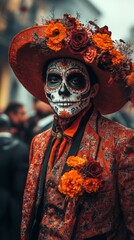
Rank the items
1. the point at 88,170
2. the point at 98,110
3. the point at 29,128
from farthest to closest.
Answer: the point at 29,128, the point at 98,110, the point at 88,170

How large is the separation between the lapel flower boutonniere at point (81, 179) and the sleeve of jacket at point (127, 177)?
174mm

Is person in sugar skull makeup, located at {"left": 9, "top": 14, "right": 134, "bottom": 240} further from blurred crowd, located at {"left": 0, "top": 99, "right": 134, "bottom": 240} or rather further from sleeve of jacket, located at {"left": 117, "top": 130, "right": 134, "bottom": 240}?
blurred crowd, located at {"left": 0, "top": 99, "right": 134, "bottom": 240}

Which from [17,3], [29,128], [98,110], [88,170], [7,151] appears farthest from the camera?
[17,3]

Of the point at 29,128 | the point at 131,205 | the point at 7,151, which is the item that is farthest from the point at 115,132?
the point at 29,128

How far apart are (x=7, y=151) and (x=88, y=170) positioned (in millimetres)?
2215

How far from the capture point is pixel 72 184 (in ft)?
14.8

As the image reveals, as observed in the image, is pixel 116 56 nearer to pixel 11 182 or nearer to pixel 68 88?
pixel 68 88

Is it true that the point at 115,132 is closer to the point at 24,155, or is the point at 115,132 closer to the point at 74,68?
the point at 74,68

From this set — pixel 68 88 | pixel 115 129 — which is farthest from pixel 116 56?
pixel 115 129

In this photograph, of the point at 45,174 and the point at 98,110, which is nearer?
the point at 45,174

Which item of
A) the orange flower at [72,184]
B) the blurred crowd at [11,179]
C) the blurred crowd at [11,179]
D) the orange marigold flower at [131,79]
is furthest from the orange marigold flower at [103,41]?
the blurred crowd at [11,179]

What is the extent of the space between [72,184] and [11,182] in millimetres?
2295

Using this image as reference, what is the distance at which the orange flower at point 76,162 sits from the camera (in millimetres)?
4551

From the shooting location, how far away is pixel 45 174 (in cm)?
477
